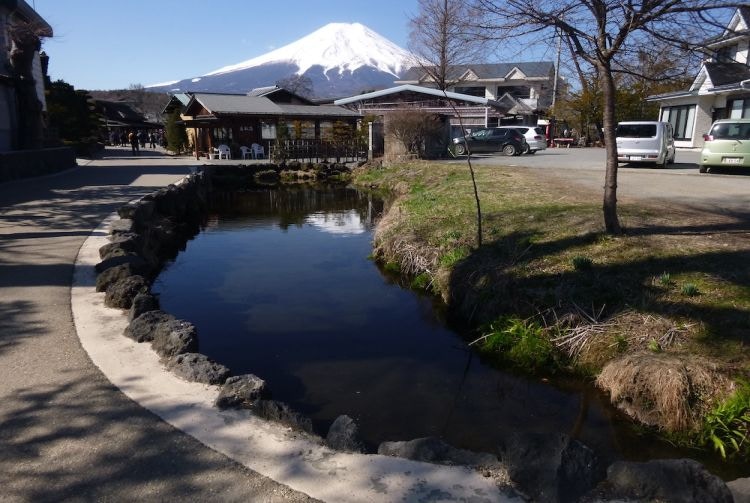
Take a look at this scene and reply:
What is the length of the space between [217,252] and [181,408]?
7.72m

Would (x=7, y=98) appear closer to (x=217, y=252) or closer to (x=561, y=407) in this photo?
(x=217, y=252)

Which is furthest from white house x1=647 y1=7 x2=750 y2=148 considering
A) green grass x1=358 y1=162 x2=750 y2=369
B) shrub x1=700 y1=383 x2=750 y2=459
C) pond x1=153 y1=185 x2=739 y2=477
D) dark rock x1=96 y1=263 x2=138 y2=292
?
dark rock x1=96 y1=263 x2=138 y2=292

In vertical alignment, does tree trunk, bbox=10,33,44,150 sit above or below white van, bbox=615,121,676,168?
above

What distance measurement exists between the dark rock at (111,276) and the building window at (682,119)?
1256 inches

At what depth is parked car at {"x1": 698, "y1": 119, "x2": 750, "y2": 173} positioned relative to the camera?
15.3 metres

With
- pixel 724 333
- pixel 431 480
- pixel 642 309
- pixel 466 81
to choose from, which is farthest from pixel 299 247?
pixel 466 81

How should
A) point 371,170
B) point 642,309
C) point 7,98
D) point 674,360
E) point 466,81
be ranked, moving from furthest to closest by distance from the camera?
point 466,81
point 371,170
point 7,98
point 642,309
point 674,360

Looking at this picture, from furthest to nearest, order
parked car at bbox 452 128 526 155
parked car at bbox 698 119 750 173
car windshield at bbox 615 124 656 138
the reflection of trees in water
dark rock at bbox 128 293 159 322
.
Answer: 1. parked car at bbox 452 128 526 155
2. car windshield at bbox 615 124 656 138
3. the reflection of trees in water
4. parked car at bbox 698 119 750 173
5. dark rock at bbox 128 293 159 322

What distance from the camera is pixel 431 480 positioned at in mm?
2842

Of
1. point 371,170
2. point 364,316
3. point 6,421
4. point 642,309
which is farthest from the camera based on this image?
point 371,170

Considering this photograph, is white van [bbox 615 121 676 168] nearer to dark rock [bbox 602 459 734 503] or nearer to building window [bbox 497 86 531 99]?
dark rock [bbox 602 459 734 503]

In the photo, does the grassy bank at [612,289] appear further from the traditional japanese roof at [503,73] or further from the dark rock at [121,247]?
the traditional japanese roof at [503,73]

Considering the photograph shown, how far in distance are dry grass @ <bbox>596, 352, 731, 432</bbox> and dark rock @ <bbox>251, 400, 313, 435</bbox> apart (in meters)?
2.88

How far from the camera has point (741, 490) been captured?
107 inches
